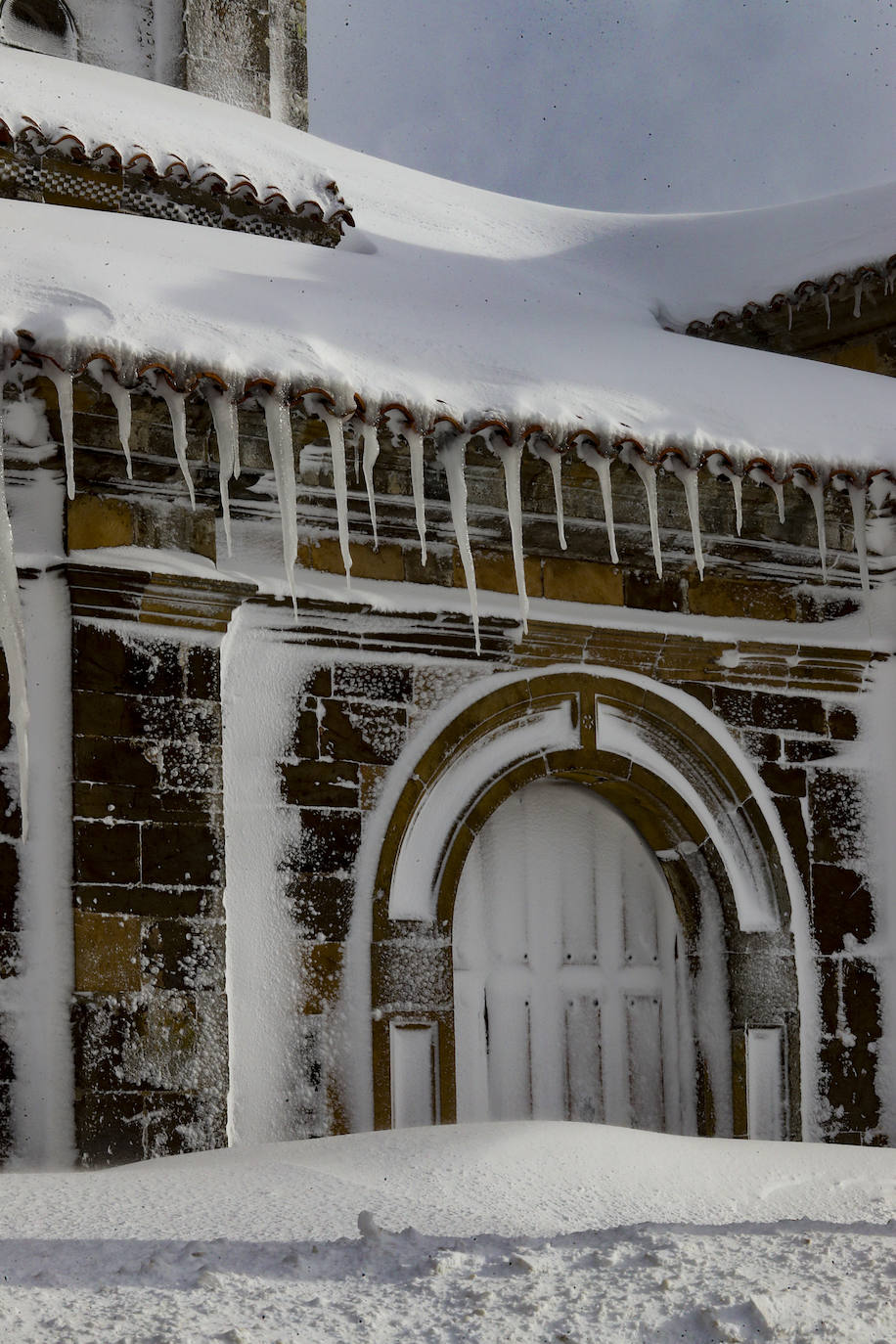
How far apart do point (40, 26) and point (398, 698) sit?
570 centimetres

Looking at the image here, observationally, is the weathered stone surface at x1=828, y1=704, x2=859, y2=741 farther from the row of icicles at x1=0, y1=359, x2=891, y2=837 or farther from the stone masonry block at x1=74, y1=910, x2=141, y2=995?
the stone masonry block at x1=74, y1=910, x2=141, y2=995

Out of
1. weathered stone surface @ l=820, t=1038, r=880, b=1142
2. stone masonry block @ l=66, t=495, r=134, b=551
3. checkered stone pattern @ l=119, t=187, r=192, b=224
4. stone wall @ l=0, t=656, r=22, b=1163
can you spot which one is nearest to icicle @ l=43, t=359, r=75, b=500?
stone masonry block @ l=66, t=495, r=134, b=551

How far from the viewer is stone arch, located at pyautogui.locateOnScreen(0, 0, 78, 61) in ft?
31.1

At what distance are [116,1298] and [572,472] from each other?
3.76 meters

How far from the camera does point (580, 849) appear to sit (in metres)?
6.52

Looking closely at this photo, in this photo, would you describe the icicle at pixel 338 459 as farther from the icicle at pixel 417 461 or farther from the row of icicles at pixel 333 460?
the icicle at pixel 417 461

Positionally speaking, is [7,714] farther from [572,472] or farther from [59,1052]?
[572,472]

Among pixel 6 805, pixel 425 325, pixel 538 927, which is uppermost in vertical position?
pixel 425 325

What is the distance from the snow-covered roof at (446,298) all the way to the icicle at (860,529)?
12cm

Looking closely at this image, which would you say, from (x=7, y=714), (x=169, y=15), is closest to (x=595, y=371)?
(x=7, y=714)

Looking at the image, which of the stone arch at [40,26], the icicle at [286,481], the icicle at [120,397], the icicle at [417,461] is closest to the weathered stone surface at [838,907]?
the icicle at [417,461]

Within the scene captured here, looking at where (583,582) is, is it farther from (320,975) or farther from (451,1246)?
(451,1246)

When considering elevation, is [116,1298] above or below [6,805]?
below

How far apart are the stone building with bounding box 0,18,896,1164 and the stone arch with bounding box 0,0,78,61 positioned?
231 cm
